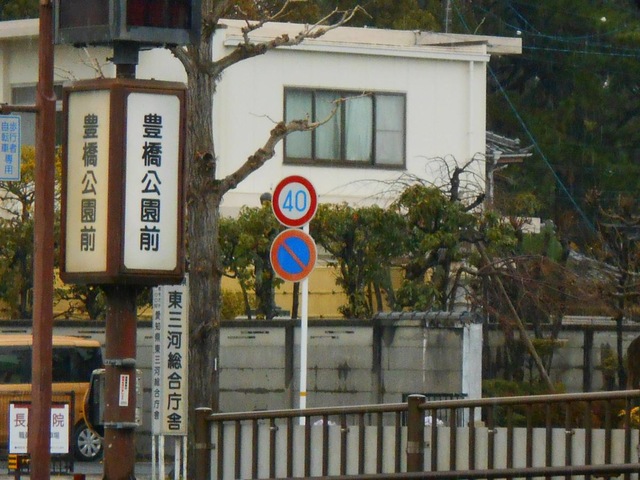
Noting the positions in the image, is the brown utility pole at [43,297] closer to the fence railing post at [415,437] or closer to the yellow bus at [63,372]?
the fence railing post at [415,437]

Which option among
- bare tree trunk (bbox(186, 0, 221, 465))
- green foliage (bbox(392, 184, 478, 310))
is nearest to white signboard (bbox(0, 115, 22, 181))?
bare tree trunk (bbox(186, 0, 221, 465))

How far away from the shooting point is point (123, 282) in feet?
24.4

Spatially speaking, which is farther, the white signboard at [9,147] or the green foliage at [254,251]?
the green foliage at [254,251]

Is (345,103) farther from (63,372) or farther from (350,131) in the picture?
(63,372)

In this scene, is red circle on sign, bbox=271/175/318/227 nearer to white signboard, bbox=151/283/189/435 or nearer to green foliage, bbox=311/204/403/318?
white signboard, bbox=151/283/189/435

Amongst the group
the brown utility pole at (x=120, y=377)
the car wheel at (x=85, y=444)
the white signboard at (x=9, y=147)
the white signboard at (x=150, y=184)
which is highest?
the white signboard at (x=9, y=147)

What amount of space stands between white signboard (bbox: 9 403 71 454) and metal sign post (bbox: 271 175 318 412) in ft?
9.61

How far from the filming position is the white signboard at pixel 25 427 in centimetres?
1405

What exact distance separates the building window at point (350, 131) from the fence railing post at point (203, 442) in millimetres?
17450

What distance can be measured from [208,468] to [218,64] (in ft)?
21.2

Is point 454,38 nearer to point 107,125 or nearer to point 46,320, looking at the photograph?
point 46,320

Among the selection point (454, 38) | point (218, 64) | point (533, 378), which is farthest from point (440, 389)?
point (454, 38)

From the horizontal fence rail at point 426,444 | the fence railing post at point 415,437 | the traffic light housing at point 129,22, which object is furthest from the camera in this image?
the fence railing post at point 415,437

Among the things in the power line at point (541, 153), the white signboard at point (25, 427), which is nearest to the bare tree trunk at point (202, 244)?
the white signboard at point (25, 427)
